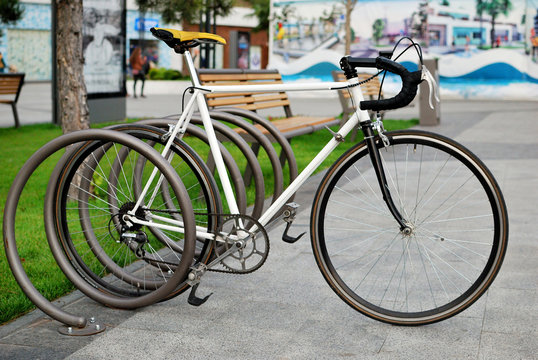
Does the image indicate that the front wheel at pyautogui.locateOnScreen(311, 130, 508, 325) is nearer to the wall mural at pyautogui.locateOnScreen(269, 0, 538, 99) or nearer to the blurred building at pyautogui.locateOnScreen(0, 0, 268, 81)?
the wall mural at pyautogui.locateOnScreen(269, 0, 538, 99)

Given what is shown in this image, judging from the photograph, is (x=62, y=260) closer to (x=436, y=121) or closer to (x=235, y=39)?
(x=436, y=121)

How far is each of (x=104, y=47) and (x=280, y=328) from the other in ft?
38.2

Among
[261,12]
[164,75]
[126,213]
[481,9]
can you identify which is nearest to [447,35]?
[481,9]

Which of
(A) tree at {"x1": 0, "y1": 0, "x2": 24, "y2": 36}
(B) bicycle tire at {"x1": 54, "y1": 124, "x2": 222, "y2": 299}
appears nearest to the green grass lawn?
(B) bicycle tire at {"x1": 54, "y1": 124, "x2": 222, "y2": 299}

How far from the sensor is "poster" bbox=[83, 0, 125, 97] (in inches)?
543

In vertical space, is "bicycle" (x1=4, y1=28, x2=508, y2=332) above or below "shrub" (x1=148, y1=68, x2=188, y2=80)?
below

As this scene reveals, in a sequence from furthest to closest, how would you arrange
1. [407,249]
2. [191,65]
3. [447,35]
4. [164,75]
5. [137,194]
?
[164,75], [447,35], [407,249], [137,194], [191,65]

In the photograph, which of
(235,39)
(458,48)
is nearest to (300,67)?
(458,48)

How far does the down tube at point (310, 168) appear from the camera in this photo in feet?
11.7

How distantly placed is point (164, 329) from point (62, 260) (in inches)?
25.9

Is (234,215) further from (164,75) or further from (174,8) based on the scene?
(164,75)

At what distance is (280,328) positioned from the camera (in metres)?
3.52

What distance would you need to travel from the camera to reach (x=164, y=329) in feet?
11.5

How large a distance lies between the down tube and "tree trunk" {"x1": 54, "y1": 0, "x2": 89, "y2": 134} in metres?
3.33
